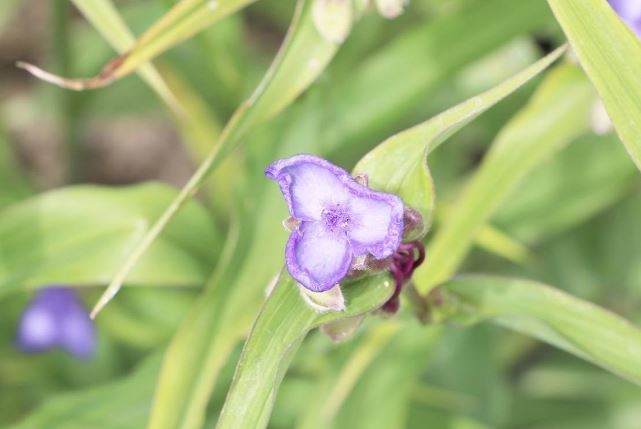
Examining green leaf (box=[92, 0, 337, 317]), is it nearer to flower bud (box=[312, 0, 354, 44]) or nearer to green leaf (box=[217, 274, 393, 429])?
flower bud (box=[312, 0, 354, 44])

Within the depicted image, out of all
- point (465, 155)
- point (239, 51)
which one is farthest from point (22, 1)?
point (465, 155)

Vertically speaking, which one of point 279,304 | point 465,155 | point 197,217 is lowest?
point 279,304

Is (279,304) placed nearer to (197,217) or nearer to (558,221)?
(197,217)

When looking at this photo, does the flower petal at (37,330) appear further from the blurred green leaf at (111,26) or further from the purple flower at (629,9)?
the purple flower at (629,9)

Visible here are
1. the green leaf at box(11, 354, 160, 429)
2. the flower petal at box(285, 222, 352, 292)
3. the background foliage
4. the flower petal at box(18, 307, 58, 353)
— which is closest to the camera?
the flower petal at box(285, 222, 352, 292)

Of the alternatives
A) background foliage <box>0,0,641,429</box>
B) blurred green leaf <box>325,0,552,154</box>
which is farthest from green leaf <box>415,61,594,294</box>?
blurred green leaf <box>325,0,552,154</box>

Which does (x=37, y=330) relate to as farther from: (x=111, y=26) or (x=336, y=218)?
(x=336, y=218)
